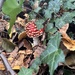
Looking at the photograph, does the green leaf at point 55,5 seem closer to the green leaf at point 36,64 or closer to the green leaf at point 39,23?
the green leaf at point 39,23

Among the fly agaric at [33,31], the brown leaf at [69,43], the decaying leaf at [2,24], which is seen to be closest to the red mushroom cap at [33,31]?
the fly agaric at [33,31]

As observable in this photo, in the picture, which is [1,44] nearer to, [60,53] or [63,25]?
[63,25]

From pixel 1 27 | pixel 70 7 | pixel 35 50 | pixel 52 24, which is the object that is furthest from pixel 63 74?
pixel 1 27

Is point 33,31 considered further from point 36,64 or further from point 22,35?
point 36,64

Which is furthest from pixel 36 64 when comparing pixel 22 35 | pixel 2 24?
pixel 2 24

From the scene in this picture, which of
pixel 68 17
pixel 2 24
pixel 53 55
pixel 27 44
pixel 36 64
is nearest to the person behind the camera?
pixel 53 55

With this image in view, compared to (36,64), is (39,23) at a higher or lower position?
higher

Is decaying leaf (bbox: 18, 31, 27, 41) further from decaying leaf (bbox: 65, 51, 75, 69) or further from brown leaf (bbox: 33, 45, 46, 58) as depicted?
decaying leaf (bbox: 65, 51, 75, 69)

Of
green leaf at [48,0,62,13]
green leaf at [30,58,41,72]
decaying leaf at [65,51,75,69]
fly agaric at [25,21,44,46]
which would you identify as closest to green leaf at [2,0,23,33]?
fly agaric at [25,21,44,46]

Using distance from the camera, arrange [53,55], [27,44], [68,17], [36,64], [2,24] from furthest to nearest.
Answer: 1. [2,24]
2. [27,44]
3. [68,17]
4. [36,64]
5. [53,55]

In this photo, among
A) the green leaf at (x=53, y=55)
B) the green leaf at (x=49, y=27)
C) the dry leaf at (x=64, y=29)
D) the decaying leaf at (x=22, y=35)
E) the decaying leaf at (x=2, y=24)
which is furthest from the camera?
the decaying leaf at (x=2, y=24)
